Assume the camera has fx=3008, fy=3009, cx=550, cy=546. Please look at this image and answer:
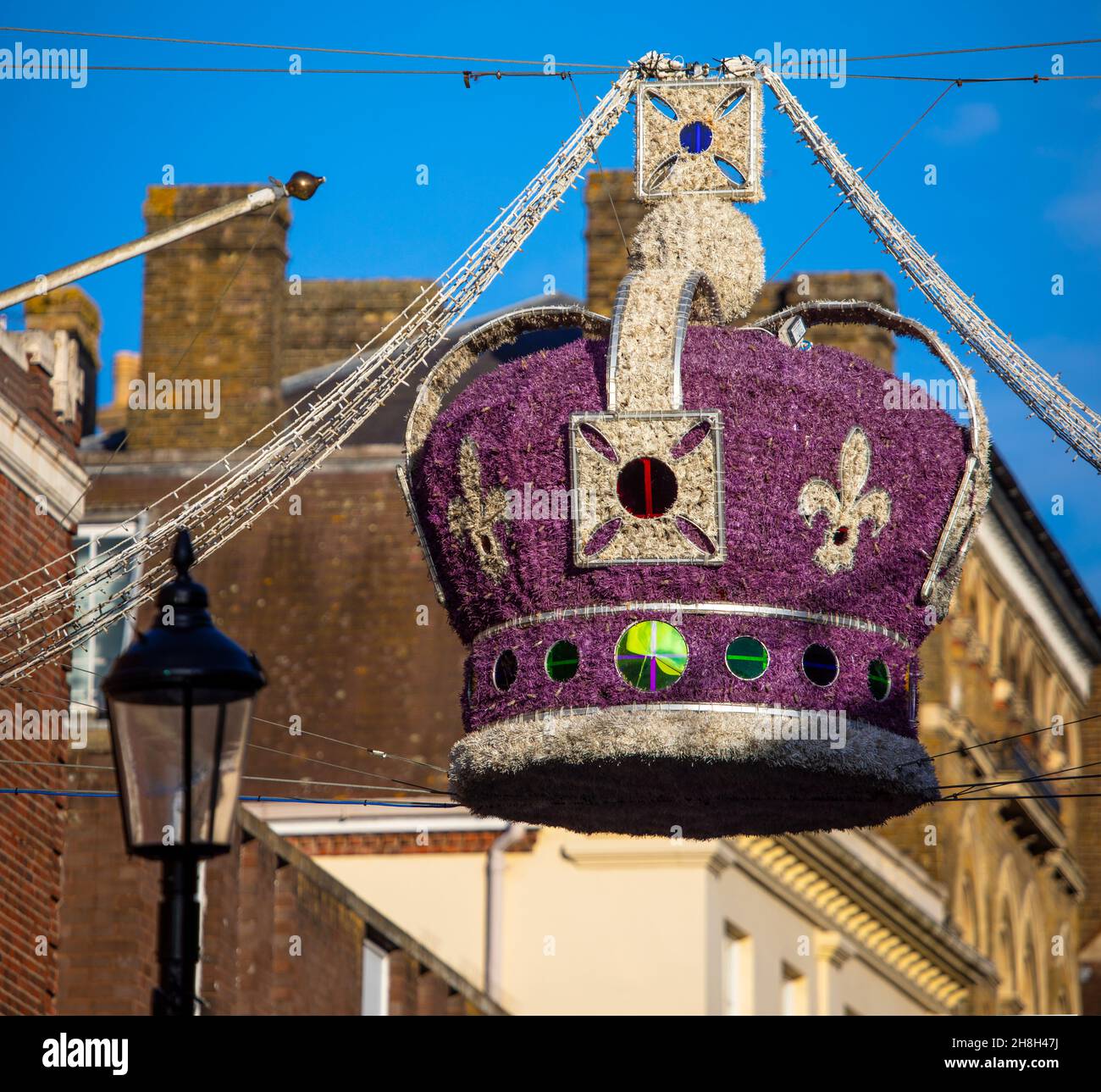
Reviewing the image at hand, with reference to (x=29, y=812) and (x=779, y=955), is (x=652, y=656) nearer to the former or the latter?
(x=29, y=812)

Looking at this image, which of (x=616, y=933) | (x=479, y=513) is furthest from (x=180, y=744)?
(x=616, y=933)

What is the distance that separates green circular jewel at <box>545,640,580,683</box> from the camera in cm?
1227

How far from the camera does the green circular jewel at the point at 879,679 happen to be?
40.6ft

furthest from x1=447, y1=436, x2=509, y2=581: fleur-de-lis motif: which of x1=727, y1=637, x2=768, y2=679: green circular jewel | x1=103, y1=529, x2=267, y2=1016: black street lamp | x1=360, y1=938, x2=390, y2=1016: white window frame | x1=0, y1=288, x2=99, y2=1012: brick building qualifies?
x1=360, y1=938, x2=390, y2=1016: white window frame

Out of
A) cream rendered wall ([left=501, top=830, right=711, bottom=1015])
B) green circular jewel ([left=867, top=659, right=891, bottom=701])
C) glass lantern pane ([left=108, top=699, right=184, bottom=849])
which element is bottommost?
glass lantern pane ([left=108, top=699, right=184, bottom=849])

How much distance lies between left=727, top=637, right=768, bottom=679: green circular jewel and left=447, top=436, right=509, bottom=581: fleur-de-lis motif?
3.47 ft

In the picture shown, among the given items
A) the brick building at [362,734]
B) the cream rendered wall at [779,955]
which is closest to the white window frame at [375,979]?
the brick building at [362,734]

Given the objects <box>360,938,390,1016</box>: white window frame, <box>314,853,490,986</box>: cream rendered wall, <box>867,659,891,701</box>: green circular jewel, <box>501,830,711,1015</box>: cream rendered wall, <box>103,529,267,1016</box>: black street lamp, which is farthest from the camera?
<box>314,853,490,986</box>: cream rendered wall

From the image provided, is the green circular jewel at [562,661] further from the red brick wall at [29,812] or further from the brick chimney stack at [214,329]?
the brick chimney stack at [214,329]

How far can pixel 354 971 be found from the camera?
27828 mm

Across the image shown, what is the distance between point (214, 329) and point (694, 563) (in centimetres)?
2433

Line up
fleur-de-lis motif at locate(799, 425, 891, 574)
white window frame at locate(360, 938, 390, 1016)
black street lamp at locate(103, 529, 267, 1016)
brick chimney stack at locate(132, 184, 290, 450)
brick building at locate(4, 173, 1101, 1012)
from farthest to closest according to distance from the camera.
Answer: brick chimney stack at locate(132, 184, 290, 450) < white window frame at locate(360, 938, 390, 1016) < brick building at locate(4, 173, 1101, 1012) < fleur-de-lis motif at locate(799, 425, 891, 574) < black street lamp at locate(103, 529, 267, 1016)

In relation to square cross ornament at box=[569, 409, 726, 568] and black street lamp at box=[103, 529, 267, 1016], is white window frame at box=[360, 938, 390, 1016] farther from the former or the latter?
black street lamp at box=[103, 529, 267, 1016]

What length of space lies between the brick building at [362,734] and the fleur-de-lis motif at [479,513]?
40.5 ft
